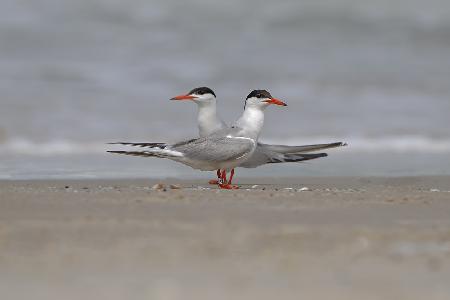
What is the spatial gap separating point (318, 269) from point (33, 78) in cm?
894

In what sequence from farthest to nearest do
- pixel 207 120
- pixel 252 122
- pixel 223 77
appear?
1. pixel 223 77
2. pixel 207 120
3. pixel 252 122

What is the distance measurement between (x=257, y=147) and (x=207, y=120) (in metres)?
0.48

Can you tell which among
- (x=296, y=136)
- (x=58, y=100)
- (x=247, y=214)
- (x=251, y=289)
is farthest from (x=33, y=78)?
(x=251, y=289)

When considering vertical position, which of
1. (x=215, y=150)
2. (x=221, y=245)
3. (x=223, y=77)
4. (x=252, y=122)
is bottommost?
(x=221, y=245)

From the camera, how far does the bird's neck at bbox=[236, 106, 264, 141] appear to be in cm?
719

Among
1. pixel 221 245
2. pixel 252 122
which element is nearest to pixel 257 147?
pixel 252 122

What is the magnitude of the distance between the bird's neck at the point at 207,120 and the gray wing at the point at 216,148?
23.4 inches

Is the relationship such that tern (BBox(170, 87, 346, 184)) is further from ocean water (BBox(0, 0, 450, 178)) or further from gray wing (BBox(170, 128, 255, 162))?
ocean water (BBox(0, 0, 450, 178))

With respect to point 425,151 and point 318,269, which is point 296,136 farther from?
point 318,269

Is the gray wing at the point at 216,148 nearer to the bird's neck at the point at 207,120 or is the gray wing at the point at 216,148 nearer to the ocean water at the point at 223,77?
the bird's neck at the point at 207,120

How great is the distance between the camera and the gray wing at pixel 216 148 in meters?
6.89

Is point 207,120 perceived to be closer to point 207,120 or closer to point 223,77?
point 207,120

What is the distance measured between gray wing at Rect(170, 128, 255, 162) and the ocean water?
79cm

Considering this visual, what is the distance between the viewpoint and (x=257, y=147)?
7.43m
